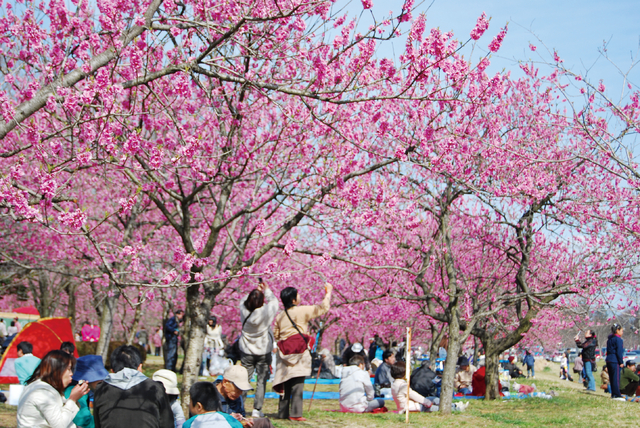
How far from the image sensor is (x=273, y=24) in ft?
22.2

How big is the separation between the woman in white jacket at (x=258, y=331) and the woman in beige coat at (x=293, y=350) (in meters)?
0.18

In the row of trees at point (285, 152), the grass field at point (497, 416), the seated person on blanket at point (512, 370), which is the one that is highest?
the row of trees at point (285, 152)

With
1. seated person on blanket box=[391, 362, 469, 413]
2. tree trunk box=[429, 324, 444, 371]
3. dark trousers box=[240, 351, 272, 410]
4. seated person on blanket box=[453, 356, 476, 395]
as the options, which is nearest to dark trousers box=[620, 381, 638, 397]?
seated person on blanket box=[453, 356, 476, 395]

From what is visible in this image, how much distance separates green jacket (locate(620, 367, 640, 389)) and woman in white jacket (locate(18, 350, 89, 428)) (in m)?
13.5

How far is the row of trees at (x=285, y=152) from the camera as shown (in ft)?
17.7

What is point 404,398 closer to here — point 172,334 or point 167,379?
point 167,379

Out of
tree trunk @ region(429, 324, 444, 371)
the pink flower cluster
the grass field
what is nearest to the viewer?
the pink flower cluster

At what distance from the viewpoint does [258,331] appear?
7391 millimetres

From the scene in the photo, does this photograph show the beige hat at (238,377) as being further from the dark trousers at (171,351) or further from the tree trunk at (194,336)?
the dark trousers at (171,351)

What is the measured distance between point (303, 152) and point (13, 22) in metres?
4.40

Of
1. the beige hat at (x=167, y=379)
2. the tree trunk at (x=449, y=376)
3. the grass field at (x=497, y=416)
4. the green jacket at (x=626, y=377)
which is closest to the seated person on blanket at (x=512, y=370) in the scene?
the green jacket at (x=626, y=377)

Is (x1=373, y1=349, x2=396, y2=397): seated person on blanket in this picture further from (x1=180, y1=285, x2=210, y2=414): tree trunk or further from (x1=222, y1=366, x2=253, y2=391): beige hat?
(x1=222, y1=366, x2=253, y2=391): beige hat

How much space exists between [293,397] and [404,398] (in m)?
2.51

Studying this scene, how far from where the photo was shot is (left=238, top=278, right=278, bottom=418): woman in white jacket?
24.1 feet
